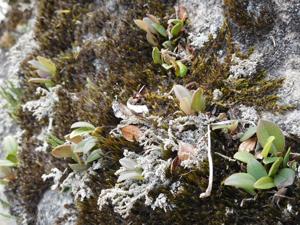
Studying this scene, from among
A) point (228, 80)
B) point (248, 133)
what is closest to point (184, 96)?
point (228, 80)

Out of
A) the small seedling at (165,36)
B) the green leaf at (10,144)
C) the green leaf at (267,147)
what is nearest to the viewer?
the green leaf at (267,147)

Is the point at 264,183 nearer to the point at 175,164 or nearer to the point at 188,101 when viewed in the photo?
the point at 175,164

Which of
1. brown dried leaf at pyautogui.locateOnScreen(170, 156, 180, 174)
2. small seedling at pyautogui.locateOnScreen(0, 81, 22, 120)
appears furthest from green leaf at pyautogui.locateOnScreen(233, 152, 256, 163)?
small seedling at pyautogui.locateOnScreen(0, 81, 22, 120)

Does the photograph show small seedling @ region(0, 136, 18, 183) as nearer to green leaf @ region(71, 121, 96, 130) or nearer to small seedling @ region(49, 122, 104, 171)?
small seedling @ region(49, 122, 104, 171)

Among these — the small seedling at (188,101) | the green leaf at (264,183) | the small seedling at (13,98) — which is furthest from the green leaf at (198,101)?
the small seedling at (13,98)

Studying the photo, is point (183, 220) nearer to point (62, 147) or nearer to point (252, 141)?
point (252, 141)

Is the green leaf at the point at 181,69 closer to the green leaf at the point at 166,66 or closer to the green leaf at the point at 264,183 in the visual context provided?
the green leaf at the point at 166,66
